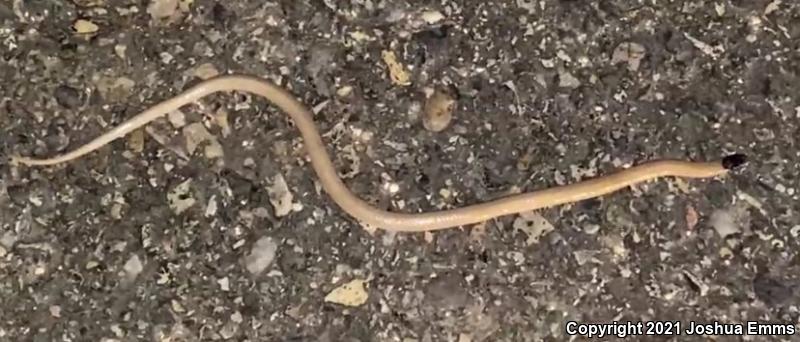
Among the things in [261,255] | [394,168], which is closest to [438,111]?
[394,168]

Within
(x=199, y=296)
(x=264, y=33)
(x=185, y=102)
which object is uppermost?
(x=264, y=33)

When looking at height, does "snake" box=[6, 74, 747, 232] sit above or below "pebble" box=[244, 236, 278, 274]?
above

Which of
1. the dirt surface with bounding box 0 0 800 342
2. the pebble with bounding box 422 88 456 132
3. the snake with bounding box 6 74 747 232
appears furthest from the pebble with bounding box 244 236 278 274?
the pebble with bounding box 422 88 456 132

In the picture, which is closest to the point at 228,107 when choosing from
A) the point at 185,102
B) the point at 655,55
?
the point at 185,102

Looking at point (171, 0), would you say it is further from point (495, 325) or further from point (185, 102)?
point (495, 325)

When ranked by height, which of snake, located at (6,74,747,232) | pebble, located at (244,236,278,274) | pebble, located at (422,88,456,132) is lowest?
pebble, located at (244,236,278,274)

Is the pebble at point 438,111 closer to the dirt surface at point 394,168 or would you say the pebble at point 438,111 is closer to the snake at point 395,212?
the dirt surface at point 394,168

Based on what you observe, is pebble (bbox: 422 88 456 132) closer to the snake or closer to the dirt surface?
the dirt surface
